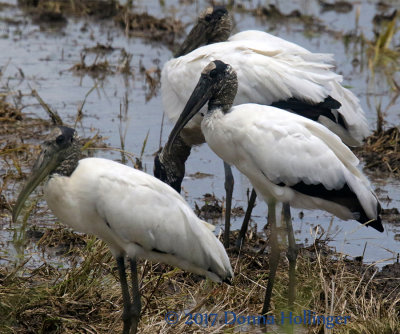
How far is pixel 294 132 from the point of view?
5.22m

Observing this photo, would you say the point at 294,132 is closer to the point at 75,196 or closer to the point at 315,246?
the point at 315,246

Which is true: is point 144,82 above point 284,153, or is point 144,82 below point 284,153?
below

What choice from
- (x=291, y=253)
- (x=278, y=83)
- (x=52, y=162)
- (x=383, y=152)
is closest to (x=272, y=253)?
(x=291, y=253)

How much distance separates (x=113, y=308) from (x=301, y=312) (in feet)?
3.39

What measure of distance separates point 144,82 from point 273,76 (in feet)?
14.1

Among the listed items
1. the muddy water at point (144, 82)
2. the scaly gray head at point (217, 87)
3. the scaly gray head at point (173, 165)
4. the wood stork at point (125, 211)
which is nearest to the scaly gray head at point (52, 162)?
the wood stork at point (125, 211)

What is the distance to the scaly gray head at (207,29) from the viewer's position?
25.6 ft

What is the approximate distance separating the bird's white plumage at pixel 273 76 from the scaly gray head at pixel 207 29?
935 millimetres

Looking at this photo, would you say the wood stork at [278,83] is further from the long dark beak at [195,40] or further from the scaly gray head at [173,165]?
the long dark beak at [195,40]

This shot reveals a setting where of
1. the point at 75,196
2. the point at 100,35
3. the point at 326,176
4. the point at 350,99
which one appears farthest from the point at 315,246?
the point at 100,35

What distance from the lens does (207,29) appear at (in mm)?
7875

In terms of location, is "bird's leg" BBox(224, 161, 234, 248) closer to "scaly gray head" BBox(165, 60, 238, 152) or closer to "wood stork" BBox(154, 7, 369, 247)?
"wood stork" BBox(154, 7, 369, 247)

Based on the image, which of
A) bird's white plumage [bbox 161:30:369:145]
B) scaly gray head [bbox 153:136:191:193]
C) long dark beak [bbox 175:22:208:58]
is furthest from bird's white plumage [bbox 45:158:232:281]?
long dark beak [bbox 175:22:208:58]

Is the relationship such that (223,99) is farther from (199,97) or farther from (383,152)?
(383,152)
